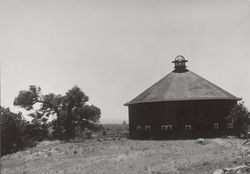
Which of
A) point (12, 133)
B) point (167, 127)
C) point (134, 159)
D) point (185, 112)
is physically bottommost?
point (134, 159)

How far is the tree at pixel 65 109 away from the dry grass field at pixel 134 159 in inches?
682

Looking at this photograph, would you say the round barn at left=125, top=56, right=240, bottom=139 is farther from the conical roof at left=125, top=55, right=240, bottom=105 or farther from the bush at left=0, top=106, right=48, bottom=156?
the bush at left=0, top=106, right=48, bottom=156

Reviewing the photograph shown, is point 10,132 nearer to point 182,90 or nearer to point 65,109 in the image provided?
point 65,109

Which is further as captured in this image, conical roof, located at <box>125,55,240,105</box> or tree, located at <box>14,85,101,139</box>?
tree, located at <box>14,85,101,139</box>

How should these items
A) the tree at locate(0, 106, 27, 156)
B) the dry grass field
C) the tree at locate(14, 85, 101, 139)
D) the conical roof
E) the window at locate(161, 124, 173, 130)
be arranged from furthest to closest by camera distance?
the tree at locate(14, 85, 101, 139) < the tree at locate(0, 106, 27, 156) < the window at locate(161, 124, 173, 130) < the conical roof < the dry grass field

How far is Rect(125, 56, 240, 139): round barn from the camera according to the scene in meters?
44.9

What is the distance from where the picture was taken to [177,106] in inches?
1780

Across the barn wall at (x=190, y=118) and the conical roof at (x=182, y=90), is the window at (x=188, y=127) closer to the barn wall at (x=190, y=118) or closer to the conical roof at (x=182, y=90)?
the barn wall at (x=190, y=118)

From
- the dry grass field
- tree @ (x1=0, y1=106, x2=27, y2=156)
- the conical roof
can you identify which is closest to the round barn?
the conical roof

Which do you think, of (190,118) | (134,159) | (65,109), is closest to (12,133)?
(65,109)

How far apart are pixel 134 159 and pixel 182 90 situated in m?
18.3

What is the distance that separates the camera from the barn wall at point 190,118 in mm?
44875

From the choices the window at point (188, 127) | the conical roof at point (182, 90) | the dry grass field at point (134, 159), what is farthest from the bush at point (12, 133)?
the window at point (188, 127)

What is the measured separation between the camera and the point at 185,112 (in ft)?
148
